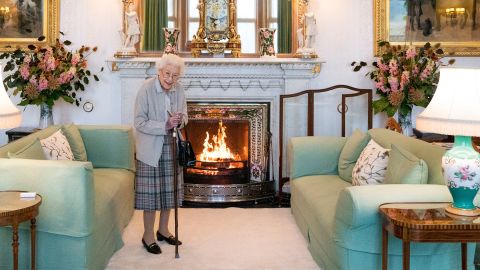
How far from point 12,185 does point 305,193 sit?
2219 millimetres

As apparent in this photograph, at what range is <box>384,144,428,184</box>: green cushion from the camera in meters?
3.46

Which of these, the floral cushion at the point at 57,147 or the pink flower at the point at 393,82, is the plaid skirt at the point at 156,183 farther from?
the pink flower at the point at 393,82

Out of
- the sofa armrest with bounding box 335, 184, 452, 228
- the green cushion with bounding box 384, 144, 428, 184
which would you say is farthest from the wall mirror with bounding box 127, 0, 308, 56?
the sofa armrest with bounding box 335, 184, 452, 228

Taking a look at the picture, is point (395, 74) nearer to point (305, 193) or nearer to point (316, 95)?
point (316, 95)

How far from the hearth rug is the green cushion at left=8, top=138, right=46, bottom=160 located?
885 mm

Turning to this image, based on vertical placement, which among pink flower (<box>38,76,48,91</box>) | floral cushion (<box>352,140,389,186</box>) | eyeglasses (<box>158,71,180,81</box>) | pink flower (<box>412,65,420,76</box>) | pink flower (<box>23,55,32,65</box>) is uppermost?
pink flower (<box>23,55,32,65</box>)

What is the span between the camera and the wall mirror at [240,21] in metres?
6.57

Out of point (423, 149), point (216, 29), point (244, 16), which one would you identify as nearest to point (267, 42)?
point (244, 16)

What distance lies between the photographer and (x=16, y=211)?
9.70 ft

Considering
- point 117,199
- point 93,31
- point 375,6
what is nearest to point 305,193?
point 117,199

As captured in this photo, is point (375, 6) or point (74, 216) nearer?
point (74, 216)

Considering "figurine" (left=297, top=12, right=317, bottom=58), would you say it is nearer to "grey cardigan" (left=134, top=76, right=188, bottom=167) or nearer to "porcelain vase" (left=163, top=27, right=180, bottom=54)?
"porcelain vase" (left=163, top=27, right=180, bottom=54)

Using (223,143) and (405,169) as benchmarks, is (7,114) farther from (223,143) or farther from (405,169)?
Answer: (223,143)

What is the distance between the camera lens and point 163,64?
423 centimetres
